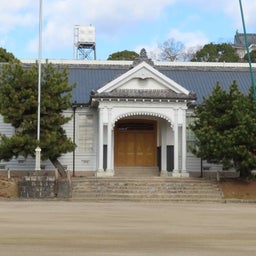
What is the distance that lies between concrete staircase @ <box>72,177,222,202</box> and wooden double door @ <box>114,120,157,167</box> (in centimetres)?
512

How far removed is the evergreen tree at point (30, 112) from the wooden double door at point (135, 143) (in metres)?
6.20

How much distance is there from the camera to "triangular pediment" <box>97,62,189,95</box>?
3284 centimetres

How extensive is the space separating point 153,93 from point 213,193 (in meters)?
6.89

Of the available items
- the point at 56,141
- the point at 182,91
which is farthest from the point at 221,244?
the point at 182,91

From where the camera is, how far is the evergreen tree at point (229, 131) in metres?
28.8

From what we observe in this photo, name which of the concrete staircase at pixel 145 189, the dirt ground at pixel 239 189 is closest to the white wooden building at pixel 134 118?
the concrete staircase at pixel 145 189

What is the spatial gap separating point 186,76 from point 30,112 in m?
13.4

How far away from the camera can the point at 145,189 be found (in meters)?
29.6

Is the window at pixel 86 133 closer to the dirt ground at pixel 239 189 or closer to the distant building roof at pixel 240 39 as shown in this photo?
the dirt ground at pixel 239 189

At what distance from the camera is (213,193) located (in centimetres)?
2941

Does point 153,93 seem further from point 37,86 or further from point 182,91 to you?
point 37,86

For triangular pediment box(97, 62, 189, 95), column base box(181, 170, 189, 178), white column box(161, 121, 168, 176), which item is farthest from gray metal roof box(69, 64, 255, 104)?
column base box(181, 170, 189, 178)

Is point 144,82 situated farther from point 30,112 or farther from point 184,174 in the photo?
point 30,112

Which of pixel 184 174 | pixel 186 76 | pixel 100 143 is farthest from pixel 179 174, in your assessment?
pixel 186 76
